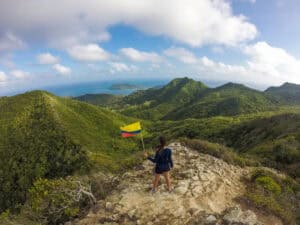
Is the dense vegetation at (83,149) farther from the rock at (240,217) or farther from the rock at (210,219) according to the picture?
the rock at (210,219)

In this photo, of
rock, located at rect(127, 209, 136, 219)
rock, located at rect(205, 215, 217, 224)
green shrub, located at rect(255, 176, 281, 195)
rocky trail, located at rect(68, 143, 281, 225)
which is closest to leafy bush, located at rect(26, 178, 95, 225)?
rocky trail, located at rect(68, 143, 281, 225)

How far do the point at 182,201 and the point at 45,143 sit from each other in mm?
72107

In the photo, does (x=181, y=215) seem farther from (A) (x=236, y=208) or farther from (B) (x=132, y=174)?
(B) (x=132, y=174)

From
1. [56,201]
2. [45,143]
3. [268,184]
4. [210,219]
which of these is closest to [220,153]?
[268,184]

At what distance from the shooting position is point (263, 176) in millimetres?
11875

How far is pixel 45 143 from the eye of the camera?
72.2 m

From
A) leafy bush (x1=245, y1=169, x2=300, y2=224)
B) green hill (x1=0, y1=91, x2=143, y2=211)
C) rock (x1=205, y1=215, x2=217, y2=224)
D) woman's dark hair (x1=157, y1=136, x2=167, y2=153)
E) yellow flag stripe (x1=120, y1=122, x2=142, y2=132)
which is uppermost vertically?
yellow flag stripe (x1=120, y1=122, x2=142, y2=132)

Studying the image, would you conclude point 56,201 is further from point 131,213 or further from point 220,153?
point 220,153

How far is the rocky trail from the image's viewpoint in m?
7.84

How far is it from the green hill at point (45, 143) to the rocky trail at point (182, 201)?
1487 inches

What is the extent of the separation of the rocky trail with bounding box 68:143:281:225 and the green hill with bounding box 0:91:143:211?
37776 mm

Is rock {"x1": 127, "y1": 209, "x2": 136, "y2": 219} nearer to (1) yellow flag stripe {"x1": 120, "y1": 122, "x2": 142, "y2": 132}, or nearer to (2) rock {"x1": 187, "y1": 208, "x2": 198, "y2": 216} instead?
(2) rock {"x1": 187, "y1": 208, "x2": 198, "y2": 216}

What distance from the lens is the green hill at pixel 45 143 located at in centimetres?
6297

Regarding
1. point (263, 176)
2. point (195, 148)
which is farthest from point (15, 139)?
point (263, 176)
